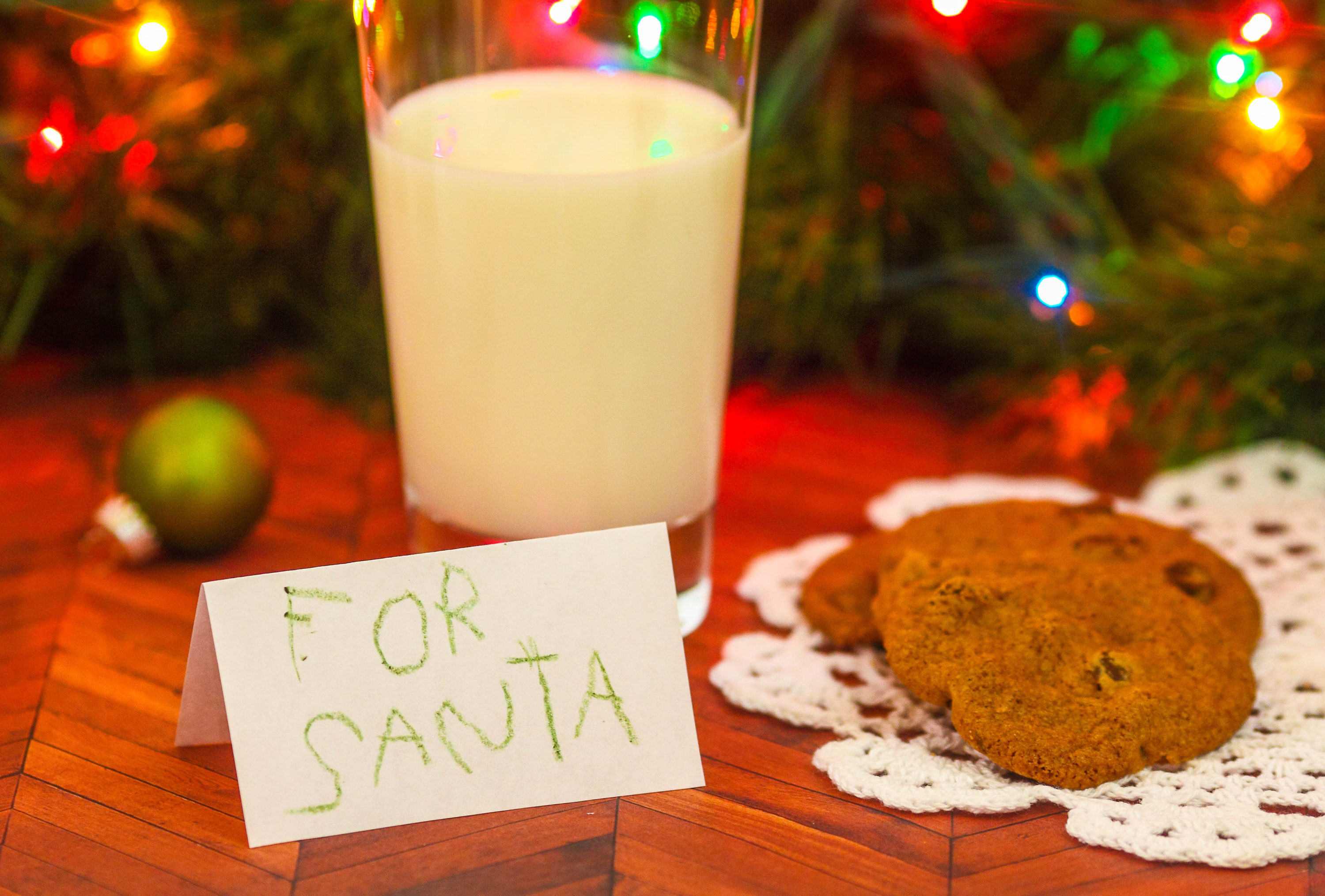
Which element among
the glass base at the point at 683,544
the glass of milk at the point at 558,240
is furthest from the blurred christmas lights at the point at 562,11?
the glass base at the point at 683,544

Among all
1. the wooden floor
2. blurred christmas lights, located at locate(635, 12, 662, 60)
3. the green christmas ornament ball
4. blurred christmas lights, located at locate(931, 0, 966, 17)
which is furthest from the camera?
blurred christmas lights, located at locate(931, 0, 966, 17)

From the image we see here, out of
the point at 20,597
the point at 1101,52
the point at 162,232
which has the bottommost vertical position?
the point at 20,597

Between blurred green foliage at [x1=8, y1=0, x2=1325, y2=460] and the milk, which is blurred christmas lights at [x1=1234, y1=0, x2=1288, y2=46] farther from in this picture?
the milk

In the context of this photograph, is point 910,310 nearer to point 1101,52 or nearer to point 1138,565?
point 1101,52

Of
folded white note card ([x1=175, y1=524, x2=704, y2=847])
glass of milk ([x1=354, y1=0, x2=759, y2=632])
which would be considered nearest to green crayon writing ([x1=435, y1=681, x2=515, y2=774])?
folded white note card ([x1=175, y1=524, x2=704, y2=847])

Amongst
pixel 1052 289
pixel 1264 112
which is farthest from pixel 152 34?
pixel 1264 112

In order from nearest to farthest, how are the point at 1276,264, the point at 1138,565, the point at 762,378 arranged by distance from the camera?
the point at 1138,565 → the point at 1276,264 → the point at 762,378

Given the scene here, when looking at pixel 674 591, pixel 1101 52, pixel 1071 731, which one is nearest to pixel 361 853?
pixel 674 591
